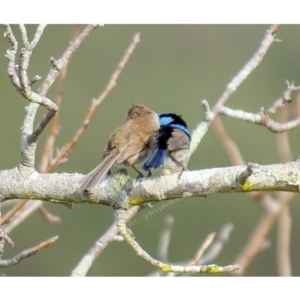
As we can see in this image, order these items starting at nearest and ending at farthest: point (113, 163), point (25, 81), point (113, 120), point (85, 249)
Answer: point (25, 81), point (113, 163), point (85, 249), point (113, 120)

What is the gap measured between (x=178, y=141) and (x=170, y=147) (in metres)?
0.12

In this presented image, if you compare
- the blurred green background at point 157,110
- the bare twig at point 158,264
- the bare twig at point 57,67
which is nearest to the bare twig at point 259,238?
the bare twig at point 158,264

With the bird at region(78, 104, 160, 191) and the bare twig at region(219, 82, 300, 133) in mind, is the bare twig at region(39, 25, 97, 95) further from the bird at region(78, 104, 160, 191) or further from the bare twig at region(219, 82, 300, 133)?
the bare twig at region(219, 82, 300, 133)

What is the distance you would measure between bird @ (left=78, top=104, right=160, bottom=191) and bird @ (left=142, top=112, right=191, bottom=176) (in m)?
0.04

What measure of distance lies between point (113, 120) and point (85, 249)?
226 centimetres

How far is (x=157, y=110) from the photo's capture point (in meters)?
11.2

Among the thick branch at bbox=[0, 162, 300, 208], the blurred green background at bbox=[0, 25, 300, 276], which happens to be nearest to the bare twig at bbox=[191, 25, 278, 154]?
the thick branch at bbox=[0, 162, 300, 208]

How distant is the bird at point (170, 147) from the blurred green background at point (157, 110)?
460 centimetres

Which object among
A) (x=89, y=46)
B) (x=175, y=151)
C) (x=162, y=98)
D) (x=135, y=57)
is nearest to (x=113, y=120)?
(x=162, y=98)

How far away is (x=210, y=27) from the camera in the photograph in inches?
623

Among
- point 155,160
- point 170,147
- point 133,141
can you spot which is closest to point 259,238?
point 155,160

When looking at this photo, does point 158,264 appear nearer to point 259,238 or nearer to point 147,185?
point 147,185

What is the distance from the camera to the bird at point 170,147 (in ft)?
9.40

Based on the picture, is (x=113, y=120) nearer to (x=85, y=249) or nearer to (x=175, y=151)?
(x=85, y=249)
